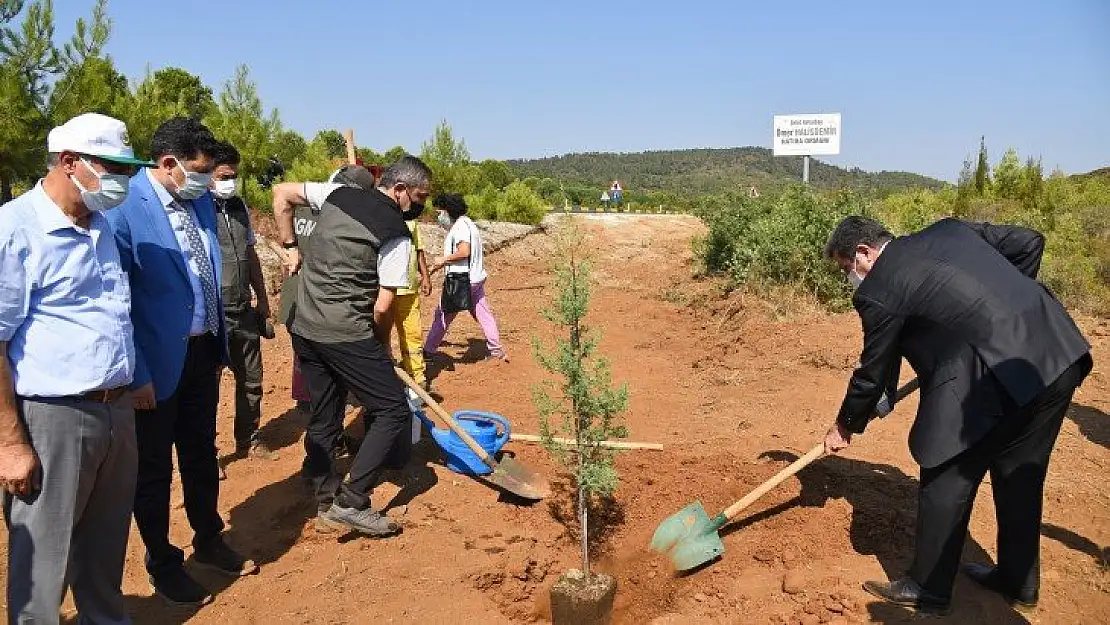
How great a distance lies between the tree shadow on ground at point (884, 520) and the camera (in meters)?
3.12

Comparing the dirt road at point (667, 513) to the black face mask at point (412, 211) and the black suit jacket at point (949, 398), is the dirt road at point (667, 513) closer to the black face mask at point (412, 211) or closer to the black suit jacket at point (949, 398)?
the black suit jacket at point (949, 398)

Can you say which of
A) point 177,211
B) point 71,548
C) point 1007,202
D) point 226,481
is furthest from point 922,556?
point 1007,202

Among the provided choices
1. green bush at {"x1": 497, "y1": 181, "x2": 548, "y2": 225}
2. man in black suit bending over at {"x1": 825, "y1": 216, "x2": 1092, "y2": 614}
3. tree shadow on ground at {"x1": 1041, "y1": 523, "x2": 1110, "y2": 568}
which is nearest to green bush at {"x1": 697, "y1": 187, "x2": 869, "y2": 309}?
tree shadow on ground at {"x1": 1041, "y1": 523, "x2": 1110, "y2": 568}

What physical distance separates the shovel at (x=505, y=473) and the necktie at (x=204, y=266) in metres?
1.13

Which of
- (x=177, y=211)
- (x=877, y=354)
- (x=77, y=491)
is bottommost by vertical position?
(x=77, y=491)

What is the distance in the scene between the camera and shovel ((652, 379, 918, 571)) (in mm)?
3676

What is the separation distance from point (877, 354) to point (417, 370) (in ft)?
11.6

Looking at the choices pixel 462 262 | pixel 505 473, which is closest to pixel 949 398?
pixel 505 473

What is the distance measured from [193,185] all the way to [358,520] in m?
1.86

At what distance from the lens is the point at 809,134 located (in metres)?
15.4

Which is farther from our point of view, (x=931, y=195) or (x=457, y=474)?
(x=931, y=195)

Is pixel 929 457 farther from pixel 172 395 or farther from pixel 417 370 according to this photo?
pixel 417 370

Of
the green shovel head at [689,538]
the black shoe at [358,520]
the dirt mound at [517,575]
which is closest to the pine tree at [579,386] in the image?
the dirt mound at [517,575]

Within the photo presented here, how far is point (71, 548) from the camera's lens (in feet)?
8.79
